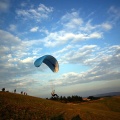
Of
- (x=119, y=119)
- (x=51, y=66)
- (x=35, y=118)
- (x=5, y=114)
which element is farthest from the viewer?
(x=51, y=66)

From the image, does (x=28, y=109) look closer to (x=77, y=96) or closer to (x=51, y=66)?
(x=51, y=66)

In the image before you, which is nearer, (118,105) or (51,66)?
(51,66)

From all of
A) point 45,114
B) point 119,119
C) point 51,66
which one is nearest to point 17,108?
point 45,114

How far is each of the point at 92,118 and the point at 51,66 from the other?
12462mm

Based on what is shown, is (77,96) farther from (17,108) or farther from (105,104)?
(17,108)

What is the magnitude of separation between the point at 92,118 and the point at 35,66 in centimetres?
1233

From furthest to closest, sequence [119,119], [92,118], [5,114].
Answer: [119,119] < [92,118] < [5,114]

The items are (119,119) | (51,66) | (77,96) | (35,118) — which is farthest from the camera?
(77,96)

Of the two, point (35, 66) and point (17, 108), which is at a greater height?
point (35, 66)

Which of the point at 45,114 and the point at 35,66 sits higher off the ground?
the point at 35,66

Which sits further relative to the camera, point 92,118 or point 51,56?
point 51,56

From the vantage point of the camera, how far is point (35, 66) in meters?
27.6

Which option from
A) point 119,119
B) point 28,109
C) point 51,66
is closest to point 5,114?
point 28,109

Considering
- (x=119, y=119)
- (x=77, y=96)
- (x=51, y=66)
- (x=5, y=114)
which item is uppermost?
(x=51, y=66)
